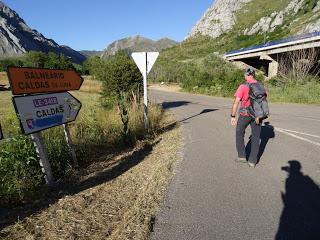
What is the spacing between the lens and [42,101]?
5906mm

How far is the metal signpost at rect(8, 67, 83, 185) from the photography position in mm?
5379

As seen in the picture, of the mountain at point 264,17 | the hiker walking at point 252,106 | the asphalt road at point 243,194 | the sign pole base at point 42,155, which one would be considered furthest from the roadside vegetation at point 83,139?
the mountain at point 264,17

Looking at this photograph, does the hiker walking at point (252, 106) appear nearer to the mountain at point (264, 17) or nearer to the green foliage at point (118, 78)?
the green foliage at point (118, 78)

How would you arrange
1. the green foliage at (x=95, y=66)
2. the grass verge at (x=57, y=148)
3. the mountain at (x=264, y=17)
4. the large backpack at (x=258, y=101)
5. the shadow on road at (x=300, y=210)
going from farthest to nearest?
the mountain at (x=264, y=17)
the green foliage at (x=95, y=66)
the large backpack at (x=258, y=101)
the grass verge at (x=57, y=148)
the shadow on road at (x=300, y=210)

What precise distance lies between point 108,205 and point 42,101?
7.06ft

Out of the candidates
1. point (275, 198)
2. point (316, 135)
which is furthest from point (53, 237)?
point (316, 135)

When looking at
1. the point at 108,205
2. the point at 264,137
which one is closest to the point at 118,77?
the point at 264,137

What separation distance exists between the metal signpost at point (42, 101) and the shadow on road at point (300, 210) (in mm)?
3771

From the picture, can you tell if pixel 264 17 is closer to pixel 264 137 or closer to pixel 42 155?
pixel 264 137

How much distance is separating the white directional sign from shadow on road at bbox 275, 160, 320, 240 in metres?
3.91

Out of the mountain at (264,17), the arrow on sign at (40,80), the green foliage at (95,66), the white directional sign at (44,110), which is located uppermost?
the mountain at (264,17)

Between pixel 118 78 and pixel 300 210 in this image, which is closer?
pixel 300 210

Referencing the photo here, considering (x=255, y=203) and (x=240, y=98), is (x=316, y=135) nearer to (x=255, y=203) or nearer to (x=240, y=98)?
(x=240, y=98)

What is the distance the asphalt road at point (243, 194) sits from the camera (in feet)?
13.5
